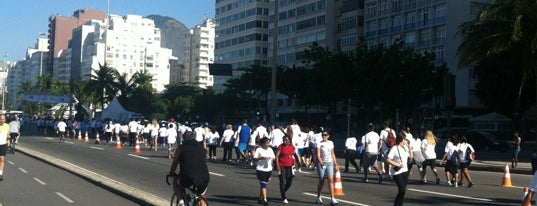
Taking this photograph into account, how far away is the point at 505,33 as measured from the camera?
2923cm

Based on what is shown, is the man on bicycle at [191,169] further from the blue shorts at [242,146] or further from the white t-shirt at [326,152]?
the blue shorts at [242,146]

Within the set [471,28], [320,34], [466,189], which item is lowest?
[466,189]

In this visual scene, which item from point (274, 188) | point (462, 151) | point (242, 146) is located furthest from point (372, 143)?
point (242, 146)

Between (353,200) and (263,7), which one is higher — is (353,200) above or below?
below

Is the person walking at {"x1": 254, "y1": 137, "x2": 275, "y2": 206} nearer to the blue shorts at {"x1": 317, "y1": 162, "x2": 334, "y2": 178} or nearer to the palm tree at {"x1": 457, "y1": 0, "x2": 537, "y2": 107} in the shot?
the blue shorts at {"x1": 317, "y1": 162, "x2": 334, "y2": 178}

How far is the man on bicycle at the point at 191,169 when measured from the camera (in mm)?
10445

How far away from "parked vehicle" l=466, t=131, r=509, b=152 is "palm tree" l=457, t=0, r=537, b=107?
1507cm

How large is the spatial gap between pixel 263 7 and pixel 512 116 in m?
61.6

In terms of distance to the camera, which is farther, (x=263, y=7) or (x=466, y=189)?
(x=263, y=7)

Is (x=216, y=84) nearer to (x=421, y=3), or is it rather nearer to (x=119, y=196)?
(x=421, y=3)

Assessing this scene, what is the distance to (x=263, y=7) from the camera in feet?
388

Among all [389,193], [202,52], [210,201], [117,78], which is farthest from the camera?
[202,52]

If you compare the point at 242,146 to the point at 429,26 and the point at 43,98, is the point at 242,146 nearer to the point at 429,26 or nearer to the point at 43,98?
the point at 429,26

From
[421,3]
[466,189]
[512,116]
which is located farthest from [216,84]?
[466,189]
